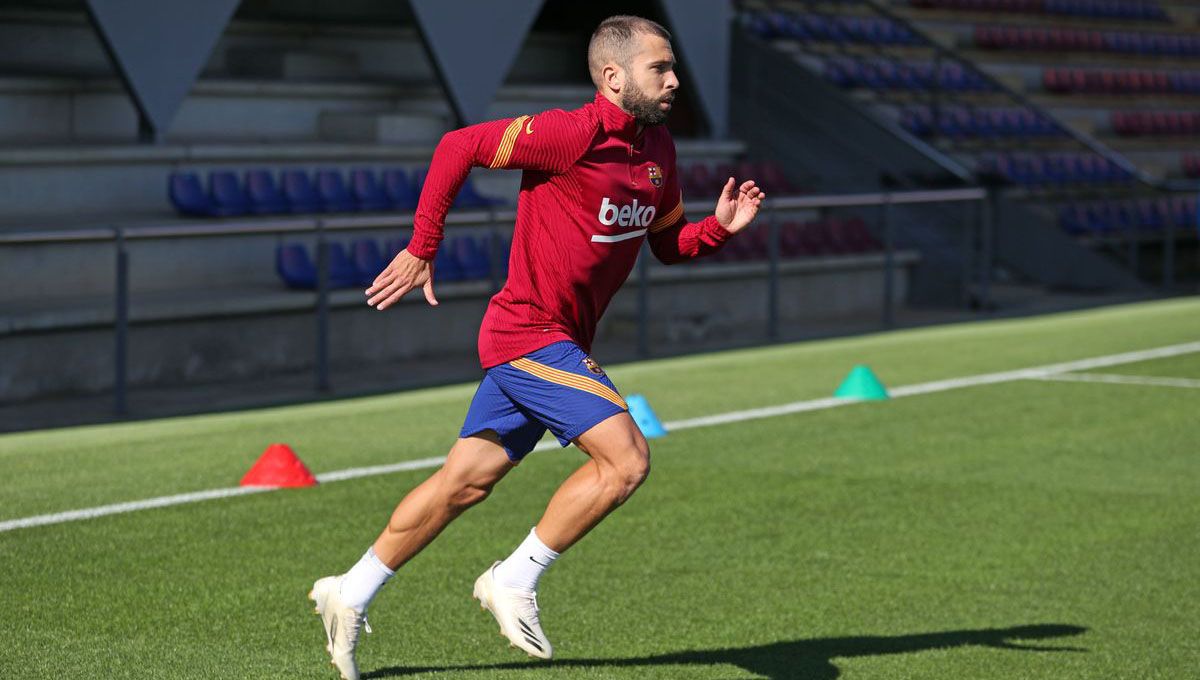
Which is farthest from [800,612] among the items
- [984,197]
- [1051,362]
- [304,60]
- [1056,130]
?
[1056,130]

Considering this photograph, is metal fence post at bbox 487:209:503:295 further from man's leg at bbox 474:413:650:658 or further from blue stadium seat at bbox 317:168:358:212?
man's leg at bbox 474:413:650:658

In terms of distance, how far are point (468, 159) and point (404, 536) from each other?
104cm

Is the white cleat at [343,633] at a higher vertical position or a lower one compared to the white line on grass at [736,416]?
higher

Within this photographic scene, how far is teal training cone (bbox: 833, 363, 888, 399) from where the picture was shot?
37.9 ft

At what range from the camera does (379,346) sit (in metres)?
15.3

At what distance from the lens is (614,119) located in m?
4.62

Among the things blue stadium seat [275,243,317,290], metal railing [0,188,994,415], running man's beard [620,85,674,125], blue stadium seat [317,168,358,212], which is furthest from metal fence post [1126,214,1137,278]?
running man's beard [620,85,674,125]

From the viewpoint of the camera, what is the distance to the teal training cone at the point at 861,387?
37.9 ft

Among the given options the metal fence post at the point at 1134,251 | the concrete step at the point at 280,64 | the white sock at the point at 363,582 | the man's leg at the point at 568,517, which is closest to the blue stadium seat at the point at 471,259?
the concrete step at the point at 280,64

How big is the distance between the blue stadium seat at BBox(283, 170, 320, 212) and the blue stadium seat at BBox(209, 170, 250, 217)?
0.48 metres

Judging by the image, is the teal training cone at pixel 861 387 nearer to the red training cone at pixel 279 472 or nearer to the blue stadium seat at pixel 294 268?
the red training cone at pixel 279 472

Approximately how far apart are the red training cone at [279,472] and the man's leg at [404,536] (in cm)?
343

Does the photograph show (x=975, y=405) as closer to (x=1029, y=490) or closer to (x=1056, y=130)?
(x=1029, y=490)

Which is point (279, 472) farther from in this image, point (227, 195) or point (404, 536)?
point (227, 195)
